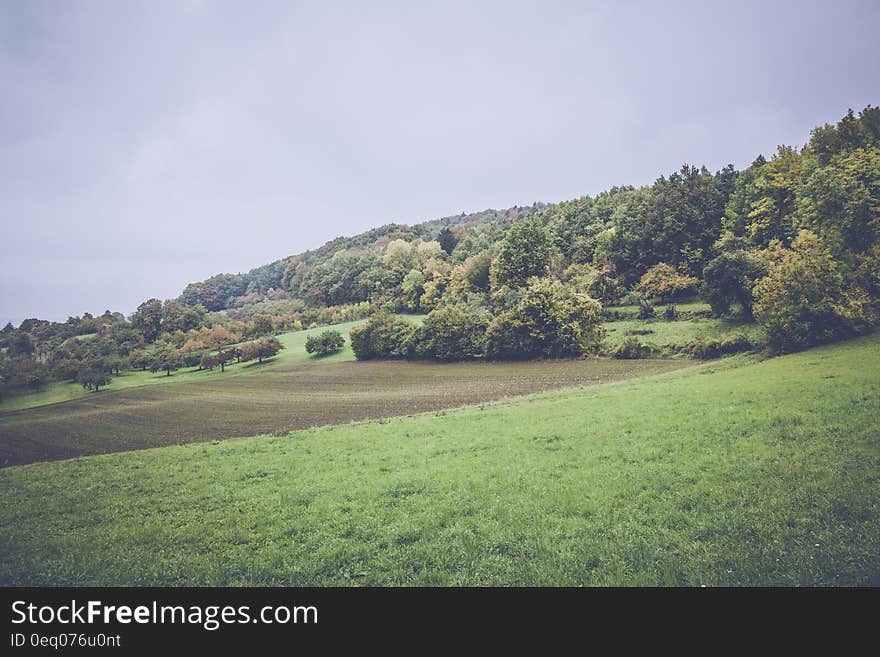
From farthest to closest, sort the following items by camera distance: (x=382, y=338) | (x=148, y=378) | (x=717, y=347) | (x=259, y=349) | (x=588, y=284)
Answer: (x=259, y=349) < (x=382, y=338) < (x=588, y=284) < (x=717, y=347) < (x=148, y=378)

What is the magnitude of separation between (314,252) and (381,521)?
413ft

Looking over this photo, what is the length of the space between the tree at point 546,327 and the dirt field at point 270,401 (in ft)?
8.86

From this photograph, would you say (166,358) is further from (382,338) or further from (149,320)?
(382,338)

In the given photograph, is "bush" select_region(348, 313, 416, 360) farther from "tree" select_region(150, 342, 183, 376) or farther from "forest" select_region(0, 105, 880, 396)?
"tree" select_region(150, 342, 183, 376)

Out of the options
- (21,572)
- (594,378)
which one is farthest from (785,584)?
(594,378)

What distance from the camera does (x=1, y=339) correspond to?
13.6m

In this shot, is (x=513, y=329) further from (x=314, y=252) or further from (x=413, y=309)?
(x=314, y=252)

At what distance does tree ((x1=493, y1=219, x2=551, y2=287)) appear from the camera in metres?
54.3

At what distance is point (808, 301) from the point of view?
57.6ft

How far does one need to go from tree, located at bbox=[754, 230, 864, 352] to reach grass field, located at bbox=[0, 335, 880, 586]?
2.38 meters

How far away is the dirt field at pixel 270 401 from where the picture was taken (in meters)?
15.6

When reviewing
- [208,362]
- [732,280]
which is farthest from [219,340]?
[732,280]

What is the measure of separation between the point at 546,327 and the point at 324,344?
92.3ft

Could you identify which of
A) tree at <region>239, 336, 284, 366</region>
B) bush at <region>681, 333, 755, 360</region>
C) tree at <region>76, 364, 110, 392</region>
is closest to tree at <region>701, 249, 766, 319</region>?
bush at <region>681, 333, 755, 360</region>
